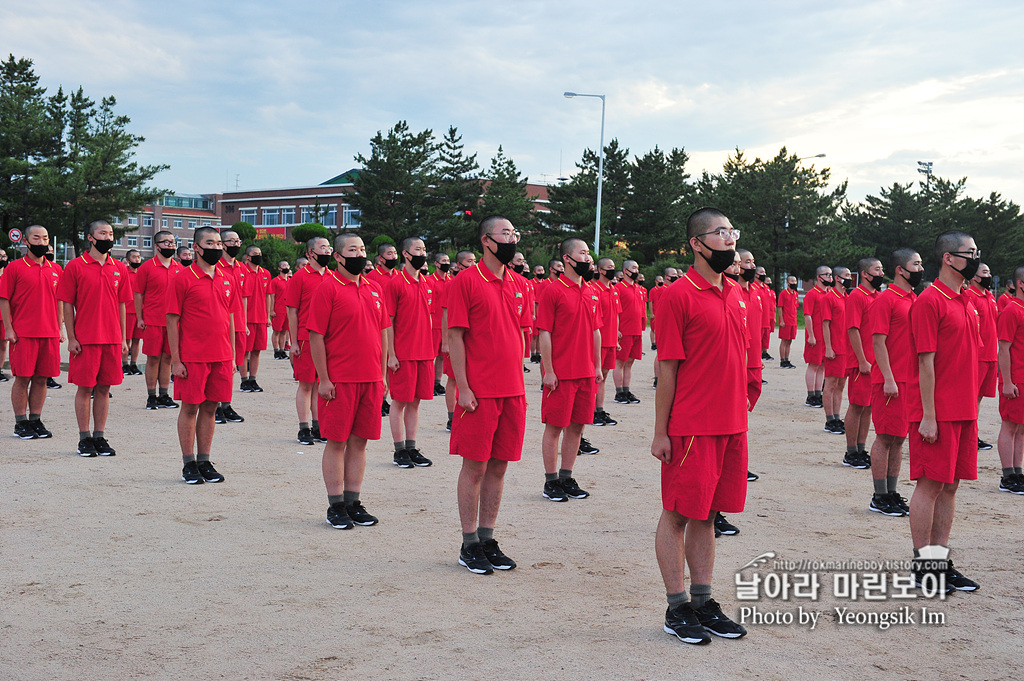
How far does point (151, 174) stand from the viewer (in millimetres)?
47531

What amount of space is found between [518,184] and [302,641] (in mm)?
60866

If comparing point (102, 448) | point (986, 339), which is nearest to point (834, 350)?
point (986, 339)

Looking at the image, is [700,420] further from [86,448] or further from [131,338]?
[131,338]

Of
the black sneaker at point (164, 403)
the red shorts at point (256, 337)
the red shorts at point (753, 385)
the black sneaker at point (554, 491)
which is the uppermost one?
the red shorts at point (753, 385)

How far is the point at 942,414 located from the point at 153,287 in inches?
400

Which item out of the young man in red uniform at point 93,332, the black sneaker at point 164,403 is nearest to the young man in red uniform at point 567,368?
the young man in red uniform at point 93,332

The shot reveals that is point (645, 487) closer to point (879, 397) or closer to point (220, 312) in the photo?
point (879, 397)

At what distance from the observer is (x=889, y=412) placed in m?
7.09

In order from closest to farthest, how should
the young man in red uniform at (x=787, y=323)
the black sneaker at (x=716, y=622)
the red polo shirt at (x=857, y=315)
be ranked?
the black sneaker at (x=716, y=622) → the red polo shirt at (x=857, y=315) → the young man in red uniform at (x=787, y=323)

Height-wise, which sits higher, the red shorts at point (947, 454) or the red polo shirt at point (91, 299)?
the red polo shirt at point (91, 299)

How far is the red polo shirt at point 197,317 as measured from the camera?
760 cm

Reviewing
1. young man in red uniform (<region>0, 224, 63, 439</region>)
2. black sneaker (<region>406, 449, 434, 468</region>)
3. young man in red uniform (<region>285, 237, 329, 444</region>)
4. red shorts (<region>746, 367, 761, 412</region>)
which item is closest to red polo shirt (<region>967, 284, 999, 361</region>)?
red shorts (<region>746, 367, 761, 412</region>)

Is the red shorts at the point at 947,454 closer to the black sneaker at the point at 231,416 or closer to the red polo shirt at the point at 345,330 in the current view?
the red polo shirt at the point at 345,330

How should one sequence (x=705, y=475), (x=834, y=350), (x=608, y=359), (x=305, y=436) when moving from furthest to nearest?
(x=608, y=359), (x=834, y=350), (x=305, y=436), (x=705, y=475)
